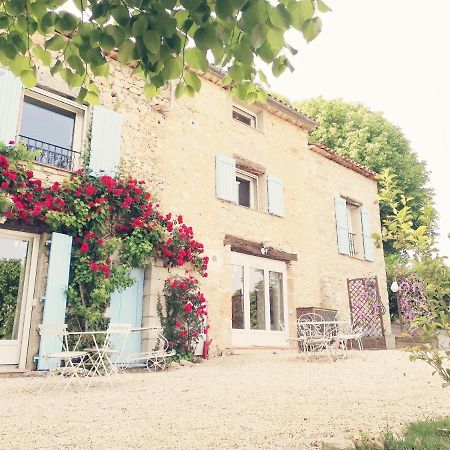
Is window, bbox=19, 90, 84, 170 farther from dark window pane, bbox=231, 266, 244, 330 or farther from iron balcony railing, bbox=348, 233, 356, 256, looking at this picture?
iron balcony railing, bbox=348, 233, 356, 256

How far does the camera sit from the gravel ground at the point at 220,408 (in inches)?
109

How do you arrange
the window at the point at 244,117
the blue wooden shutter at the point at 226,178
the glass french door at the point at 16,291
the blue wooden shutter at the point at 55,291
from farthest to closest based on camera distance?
the window at the point at 244,117
the blue wooden shutter at the point at 226,178
the glass french door at the point at 16,291
the blue wooden shutter at the point at 55,291

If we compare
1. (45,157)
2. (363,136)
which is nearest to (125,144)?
(45,157)

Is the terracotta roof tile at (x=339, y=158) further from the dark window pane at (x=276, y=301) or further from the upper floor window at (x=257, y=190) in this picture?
the dark window pane at (x=276, y=301)

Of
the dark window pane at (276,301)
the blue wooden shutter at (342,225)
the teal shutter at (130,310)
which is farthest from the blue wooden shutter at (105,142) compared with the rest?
the blue wooden shutter at (342,225)

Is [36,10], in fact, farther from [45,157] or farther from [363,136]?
[363,136]

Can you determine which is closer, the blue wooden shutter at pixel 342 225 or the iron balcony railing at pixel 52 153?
the iron balcony railing at pixel 52 153

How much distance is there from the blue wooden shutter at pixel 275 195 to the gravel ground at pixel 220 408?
478cm

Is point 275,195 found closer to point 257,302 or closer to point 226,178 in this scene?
point 226,178

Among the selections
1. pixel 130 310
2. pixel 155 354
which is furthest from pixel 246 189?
pixel 155 354

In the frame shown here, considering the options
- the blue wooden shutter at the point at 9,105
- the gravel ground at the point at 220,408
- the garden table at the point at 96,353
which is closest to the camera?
the gravel ground at the point at 220,408

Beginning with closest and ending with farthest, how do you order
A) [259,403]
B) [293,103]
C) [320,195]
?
[259,403], [320,195], [293,103]

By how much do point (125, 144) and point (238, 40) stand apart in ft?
20.1

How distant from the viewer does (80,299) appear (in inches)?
253
